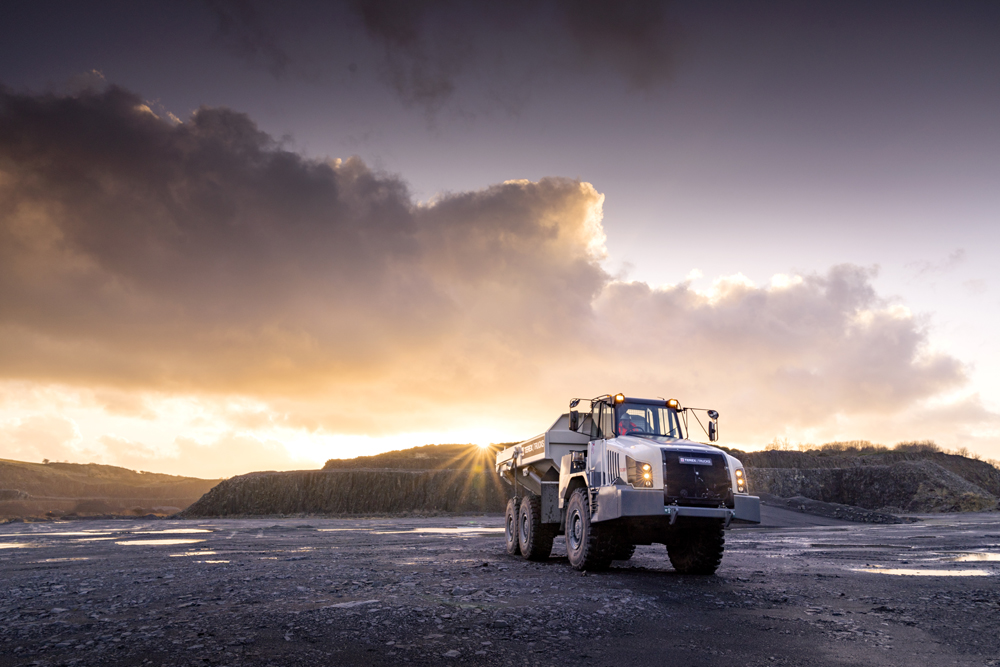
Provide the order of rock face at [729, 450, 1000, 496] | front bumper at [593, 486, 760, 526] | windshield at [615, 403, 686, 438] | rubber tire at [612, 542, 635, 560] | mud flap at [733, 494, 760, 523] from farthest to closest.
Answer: rock face at [729, 450, 1000, 496] → windshield at [615, 403, 686, 438] → rubber tire at [612, 542, 635, 560] → mud flap at [733, 494, 760, 523] → front bumper at [593, 486, 760, 526]

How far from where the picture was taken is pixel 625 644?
7.00 meters

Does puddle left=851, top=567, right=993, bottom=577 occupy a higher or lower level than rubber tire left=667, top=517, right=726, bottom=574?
lower

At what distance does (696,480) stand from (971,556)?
36.5 ft

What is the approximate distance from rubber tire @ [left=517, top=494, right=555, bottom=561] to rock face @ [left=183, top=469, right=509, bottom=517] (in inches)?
2015

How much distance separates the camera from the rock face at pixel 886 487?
60.2m

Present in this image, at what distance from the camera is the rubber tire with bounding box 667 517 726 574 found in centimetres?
1241

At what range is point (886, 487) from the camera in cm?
6631

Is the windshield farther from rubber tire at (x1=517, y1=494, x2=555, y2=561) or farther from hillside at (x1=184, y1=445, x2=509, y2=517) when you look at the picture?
hillside at (x1=184, y1=445, x2=509, y2=517)

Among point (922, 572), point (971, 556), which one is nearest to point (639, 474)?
point (922, 572)

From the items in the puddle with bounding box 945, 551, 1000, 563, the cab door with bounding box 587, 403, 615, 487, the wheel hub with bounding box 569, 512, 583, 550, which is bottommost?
the puddle with bounding box 945, 551, 1000, 563

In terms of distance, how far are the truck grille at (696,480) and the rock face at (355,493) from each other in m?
56.3

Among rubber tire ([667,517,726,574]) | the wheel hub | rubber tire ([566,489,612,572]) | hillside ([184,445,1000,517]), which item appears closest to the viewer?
rubber tire ([566,489,612,572])

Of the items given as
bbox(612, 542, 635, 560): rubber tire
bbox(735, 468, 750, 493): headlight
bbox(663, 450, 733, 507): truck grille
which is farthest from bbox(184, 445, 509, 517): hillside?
bbox(663, 450, 733, 507): truck grille

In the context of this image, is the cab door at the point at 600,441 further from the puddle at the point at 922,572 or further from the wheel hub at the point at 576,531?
the puddle at the point at 922,572
